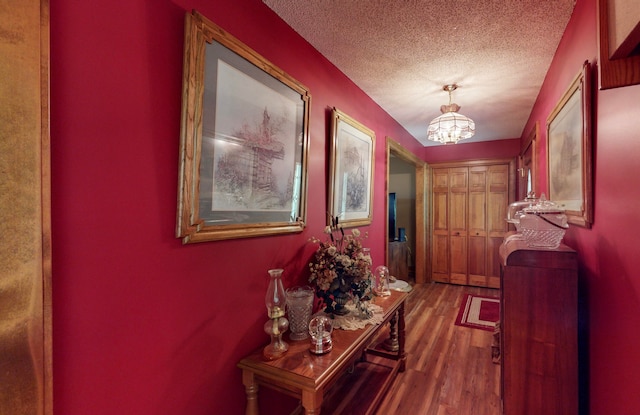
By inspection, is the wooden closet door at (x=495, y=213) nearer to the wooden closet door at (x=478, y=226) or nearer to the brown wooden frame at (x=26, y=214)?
the wooden closet door at (x=478, y=226)

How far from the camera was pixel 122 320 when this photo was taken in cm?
102

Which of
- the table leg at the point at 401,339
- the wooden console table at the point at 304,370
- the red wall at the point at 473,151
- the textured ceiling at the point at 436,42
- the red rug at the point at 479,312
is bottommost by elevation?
the red rug at the point at 479,312

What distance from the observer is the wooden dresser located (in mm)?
1300

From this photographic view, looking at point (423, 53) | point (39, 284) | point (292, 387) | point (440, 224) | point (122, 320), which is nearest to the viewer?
point (39, 284)

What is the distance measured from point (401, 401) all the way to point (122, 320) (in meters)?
1.99

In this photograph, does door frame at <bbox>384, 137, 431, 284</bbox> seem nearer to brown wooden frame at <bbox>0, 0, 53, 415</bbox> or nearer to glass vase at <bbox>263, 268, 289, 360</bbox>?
glass vase at <bbox>263, 268, 289, 360</bbox>

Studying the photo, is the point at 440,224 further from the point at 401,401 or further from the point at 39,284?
the point at 39,284

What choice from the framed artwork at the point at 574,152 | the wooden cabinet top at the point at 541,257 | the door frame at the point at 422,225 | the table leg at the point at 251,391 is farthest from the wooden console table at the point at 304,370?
the door frame at the point at 422,225

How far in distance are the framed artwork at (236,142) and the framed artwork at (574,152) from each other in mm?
1431

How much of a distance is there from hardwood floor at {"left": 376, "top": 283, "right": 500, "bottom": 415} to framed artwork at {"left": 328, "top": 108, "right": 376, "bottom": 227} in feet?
4.47

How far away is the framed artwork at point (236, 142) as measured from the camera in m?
1.21

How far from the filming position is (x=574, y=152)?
1.58m

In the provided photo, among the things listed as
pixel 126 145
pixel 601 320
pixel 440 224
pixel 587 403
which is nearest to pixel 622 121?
pixel 601 320

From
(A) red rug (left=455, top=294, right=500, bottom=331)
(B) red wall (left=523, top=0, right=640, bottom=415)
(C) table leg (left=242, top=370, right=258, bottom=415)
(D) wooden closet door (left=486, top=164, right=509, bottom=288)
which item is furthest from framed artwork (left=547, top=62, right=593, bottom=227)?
(D) wooden closet door (left=486, top=164, right=509, bottom=288)
